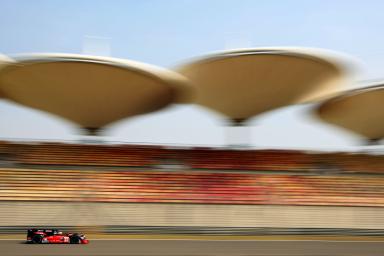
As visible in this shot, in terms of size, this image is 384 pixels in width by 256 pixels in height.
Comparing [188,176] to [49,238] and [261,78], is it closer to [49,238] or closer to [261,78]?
[261,78]

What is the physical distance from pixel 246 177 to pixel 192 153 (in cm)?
438

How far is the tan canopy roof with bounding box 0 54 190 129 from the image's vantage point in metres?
22.0

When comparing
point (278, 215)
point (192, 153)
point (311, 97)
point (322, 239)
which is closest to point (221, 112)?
point (192, 153)

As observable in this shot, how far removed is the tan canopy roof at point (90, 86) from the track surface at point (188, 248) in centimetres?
925

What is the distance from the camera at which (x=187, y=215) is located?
20.5 meters

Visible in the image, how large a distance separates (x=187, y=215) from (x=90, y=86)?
28.6 ft

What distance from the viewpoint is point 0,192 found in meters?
19.9

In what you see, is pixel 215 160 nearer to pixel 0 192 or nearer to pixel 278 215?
pixel 278 215

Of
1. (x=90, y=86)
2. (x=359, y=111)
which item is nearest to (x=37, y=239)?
(x=90, y=86)

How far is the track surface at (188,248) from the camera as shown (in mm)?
12562

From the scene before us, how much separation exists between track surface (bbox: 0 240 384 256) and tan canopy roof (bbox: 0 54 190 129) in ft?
30.3

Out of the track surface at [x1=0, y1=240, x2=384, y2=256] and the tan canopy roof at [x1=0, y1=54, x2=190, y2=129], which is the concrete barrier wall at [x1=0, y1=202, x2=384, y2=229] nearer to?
the track surface at [x1=0, y1=240, x2=384, y2=256]

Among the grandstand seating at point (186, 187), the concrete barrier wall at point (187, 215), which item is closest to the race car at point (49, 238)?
the concrete barrier wall at point (187, 215)

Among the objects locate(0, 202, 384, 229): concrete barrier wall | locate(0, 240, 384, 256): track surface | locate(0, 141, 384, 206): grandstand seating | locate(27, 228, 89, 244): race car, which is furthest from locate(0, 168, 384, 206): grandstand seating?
locate(27, 228, 89, 244): race car
